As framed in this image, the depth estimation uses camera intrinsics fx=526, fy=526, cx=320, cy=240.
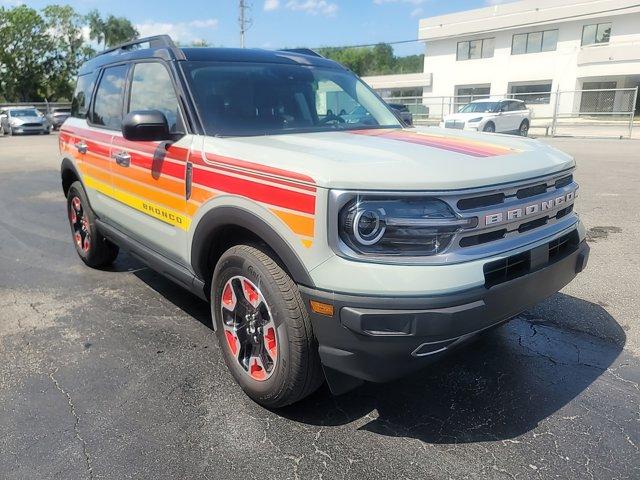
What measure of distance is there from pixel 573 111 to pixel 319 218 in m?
33.9

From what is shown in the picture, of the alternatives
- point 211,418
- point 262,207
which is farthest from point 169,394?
point 262,207

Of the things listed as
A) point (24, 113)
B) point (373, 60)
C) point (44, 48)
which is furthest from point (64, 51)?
point (373, 60)

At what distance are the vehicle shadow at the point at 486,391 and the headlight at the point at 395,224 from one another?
0.66 metres

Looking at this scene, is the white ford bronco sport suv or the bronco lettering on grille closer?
the white ford bronco sport suv

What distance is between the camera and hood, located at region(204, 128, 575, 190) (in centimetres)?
226

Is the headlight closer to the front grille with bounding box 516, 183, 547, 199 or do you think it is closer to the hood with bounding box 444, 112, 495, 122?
the front grille with bounding box 516, 183, 547, 199

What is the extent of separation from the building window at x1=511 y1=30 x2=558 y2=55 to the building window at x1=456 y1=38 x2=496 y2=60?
1.82 m

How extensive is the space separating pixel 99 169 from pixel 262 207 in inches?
100

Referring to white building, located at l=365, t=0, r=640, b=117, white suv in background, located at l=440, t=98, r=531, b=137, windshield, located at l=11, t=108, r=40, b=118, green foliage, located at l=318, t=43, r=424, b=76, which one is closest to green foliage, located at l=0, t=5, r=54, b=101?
windshield, located at l=11, t=108, r=40, b=118

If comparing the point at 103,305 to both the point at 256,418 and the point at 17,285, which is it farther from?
the point at 256,418

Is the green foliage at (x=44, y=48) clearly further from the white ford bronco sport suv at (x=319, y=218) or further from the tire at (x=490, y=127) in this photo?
the white ford bronco sport suv at (x=319, y=218)

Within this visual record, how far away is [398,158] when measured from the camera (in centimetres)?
248

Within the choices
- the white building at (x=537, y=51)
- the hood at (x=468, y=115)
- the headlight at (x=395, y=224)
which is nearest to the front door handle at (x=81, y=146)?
the headlight at (x=395, y=224)

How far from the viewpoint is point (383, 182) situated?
2.23m
